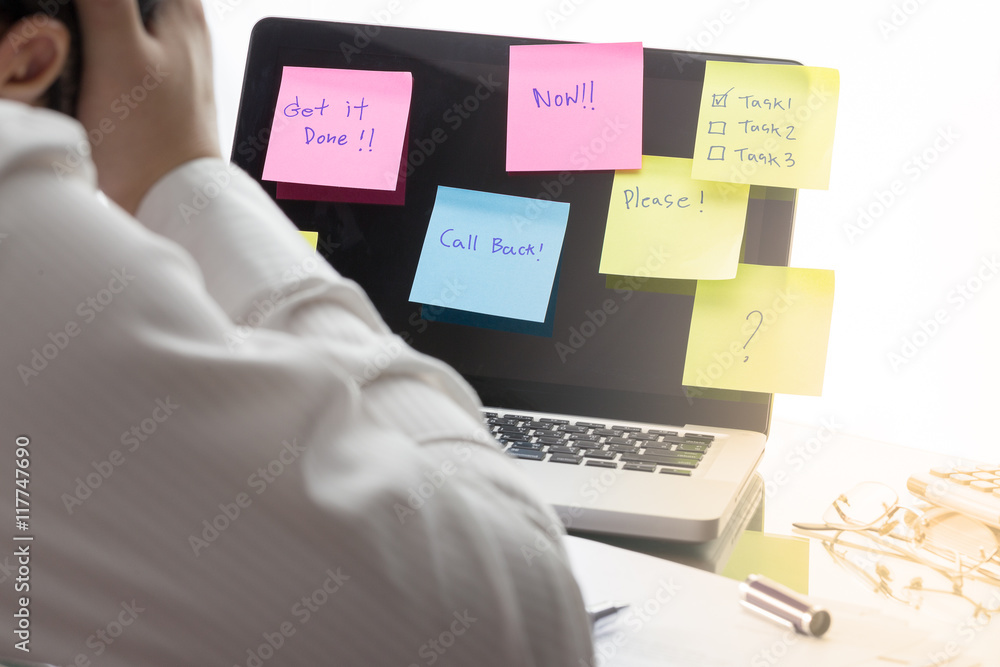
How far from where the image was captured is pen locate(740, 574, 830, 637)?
1.44 feet

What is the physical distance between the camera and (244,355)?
0.27 meters

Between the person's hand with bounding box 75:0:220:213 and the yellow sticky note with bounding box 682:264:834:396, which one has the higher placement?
the person's hand with bounding box 75:0:220:213

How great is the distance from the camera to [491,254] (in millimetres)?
817

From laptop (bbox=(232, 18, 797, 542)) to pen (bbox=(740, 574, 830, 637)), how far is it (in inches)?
8.1

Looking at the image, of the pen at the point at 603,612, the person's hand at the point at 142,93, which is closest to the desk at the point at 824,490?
the pen at the point at 603,612

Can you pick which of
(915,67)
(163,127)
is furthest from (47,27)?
(915,67)

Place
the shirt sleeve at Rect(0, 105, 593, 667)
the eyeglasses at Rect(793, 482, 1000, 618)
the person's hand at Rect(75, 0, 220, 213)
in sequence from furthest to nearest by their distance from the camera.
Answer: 1. the eyeglasses at Rect(793, 482, 1000, 618)
2. the person's hand at Rect(75, 0, 220, 213)
3. the shirt sleeve at Rect(0, 105, 593, 667)

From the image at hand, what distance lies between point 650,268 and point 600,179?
0.11 meters

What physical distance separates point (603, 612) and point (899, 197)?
70cm

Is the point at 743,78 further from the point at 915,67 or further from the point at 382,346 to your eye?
the point at 382,346

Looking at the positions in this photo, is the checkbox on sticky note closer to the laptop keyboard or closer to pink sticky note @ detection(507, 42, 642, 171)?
pink sticky note @ detection(507, 42, 642, 171)

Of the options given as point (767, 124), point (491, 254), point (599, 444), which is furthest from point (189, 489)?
point (767, 124)

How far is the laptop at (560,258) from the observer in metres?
0.77

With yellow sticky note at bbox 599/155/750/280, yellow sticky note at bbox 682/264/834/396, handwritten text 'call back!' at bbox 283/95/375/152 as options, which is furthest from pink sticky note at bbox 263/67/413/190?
yellow sticky note at bbox 682/264/834/396
